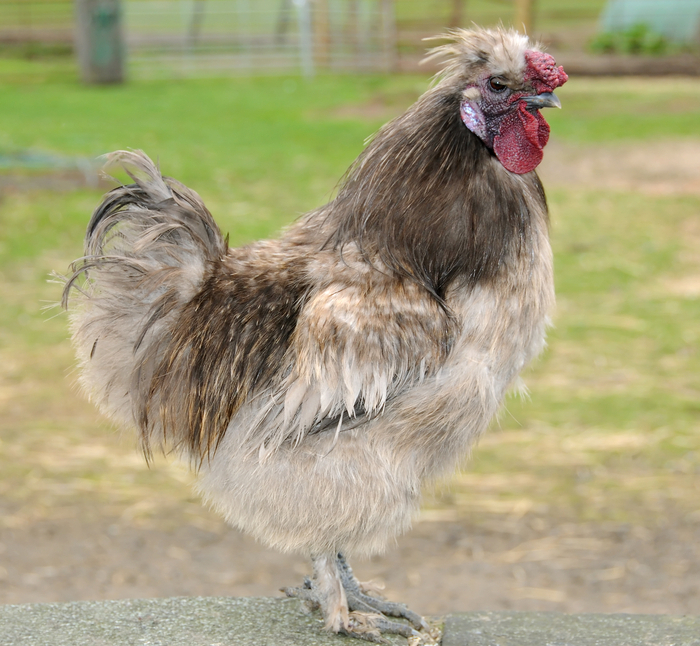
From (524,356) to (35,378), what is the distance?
4876 mm

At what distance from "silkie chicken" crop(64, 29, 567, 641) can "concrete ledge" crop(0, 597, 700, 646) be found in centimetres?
45

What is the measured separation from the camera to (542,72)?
2895 millimetres

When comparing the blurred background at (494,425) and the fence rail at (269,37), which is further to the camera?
the fence rail at (269,37)

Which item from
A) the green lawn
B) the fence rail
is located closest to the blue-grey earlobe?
the green lawn

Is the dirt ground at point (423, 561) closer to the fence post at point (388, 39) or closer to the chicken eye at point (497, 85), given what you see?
the chicken eye at point (497, 85)

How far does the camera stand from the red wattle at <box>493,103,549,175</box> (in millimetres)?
2951

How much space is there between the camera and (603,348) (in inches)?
293

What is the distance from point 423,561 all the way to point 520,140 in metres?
2.83

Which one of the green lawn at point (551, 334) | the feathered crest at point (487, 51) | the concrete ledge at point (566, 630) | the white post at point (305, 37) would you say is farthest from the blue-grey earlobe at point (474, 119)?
the white post at point (305, 37)

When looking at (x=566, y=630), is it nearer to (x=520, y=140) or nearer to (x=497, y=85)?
(x=520, y=140)

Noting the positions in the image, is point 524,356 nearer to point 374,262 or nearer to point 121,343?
point 374,262

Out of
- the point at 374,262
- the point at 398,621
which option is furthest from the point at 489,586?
the point at 374,262

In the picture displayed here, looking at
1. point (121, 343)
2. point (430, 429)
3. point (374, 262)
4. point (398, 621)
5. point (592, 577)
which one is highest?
point (374, 262)

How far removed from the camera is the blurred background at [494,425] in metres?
4.83
